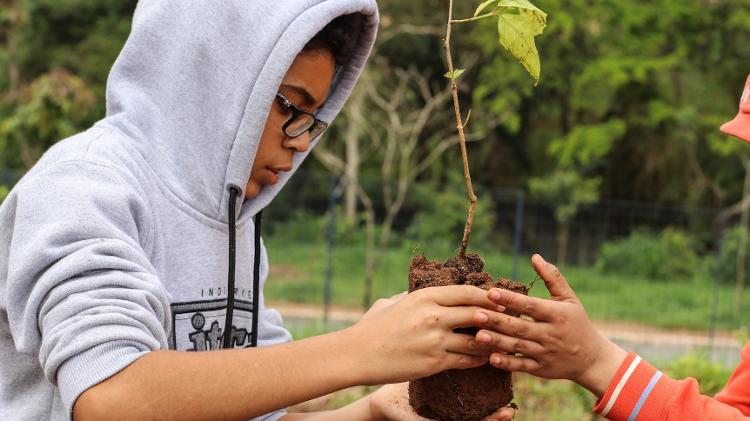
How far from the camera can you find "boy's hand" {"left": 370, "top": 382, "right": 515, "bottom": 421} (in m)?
1.96

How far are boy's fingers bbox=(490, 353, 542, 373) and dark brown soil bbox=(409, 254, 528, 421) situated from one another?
5 centimetres

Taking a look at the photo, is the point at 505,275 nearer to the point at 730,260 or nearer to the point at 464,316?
the point at 730,260

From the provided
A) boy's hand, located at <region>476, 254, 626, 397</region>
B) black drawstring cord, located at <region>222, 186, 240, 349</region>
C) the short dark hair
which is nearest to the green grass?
the short dark hair

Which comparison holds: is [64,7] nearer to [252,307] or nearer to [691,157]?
[691,157]

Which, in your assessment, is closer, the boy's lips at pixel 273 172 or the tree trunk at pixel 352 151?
the boy's lips at pixel 273 172

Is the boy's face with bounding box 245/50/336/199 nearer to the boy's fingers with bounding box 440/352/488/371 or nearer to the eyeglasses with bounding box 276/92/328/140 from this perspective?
the eyeglasses with bounding box 276/92/328/140

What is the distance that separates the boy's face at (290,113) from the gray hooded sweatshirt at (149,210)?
0.23 feet

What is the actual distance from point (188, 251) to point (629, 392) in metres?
1.10

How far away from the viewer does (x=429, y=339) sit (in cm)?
159

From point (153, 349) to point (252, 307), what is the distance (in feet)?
2.04

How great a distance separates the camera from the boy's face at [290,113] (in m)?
A: 1.93

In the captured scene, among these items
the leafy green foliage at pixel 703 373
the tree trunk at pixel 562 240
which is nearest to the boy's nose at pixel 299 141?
the leafy green foliage at pixel 703 373

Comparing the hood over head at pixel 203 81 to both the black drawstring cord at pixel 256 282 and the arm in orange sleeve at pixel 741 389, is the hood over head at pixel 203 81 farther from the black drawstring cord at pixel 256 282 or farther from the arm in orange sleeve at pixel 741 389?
the arm in orange sleeve at pixel 741 389

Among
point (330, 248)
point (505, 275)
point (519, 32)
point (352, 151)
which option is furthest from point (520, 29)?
point (352, 151)
